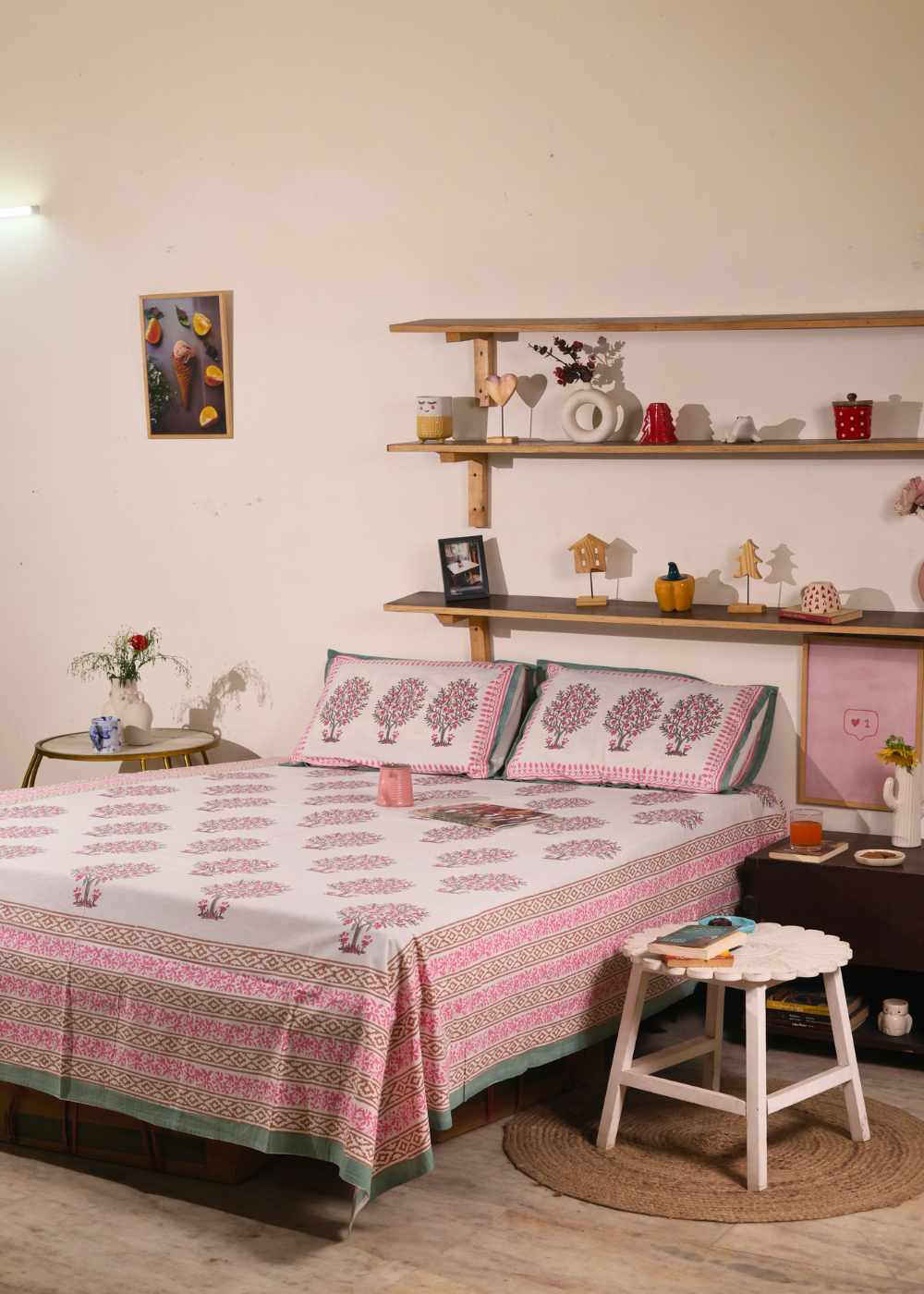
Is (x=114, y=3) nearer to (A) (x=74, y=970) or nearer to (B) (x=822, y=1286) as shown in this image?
(A) (x=74, y=970)

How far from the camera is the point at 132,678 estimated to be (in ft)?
14.9

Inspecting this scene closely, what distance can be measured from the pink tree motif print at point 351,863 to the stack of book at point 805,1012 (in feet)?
3.66

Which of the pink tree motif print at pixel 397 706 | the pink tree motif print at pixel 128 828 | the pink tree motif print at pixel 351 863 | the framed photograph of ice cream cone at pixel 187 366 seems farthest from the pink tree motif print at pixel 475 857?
the framed photograph of ice cream cone at pixel 187 366

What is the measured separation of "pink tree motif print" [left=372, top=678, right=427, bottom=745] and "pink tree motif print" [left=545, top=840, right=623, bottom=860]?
104 cm

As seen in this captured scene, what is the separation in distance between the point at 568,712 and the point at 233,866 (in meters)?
1.32

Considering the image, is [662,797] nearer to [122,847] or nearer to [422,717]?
[422,717]

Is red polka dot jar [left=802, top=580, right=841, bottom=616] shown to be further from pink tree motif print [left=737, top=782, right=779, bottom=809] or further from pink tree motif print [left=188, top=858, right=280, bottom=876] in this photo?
pink tree motif print [left=188, top=858, right=280, bottom=876]

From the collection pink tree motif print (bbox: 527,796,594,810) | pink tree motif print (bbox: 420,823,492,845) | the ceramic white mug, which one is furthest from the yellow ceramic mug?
the ceramic white mug

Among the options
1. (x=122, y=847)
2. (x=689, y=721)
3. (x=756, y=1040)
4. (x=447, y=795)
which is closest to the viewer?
(x=756, y=1040)

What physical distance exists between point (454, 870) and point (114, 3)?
132 inches

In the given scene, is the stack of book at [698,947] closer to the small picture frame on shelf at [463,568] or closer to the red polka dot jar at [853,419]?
the red polka dot jar at [853,419]

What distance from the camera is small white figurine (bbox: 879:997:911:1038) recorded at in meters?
3.33

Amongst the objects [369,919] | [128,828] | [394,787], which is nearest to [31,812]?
[128,828]

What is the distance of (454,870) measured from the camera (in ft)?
9.32
